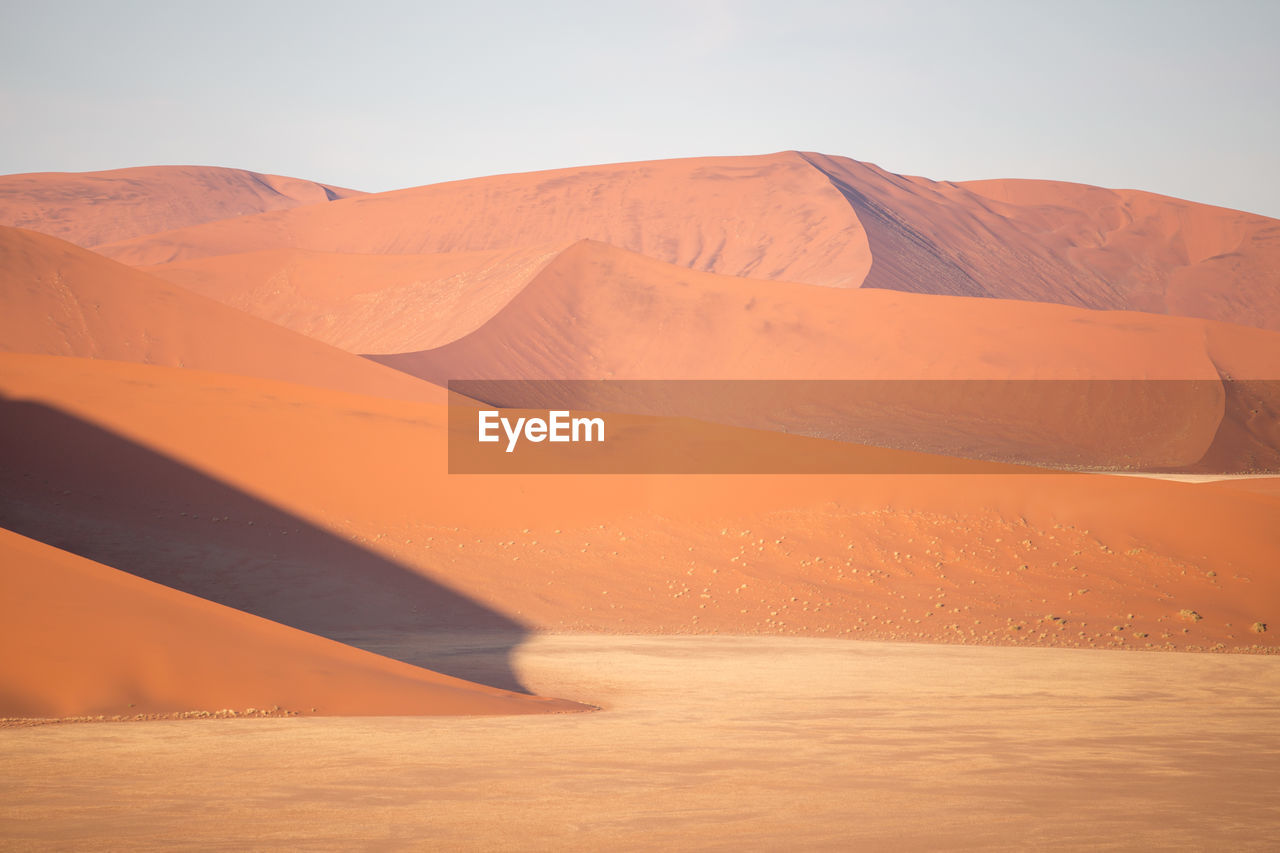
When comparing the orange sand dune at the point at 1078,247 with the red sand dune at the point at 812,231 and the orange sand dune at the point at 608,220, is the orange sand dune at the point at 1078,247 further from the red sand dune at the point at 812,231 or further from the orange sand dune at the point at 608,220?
the orange sand dune at the point at 608,220

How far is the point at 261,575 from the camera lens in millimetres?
18062

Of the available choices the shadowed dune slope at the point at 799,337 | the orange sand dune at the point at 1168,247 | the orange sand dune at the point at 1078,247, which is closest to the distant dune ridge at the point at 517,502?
the shadowed dune slope at the point at 799,337

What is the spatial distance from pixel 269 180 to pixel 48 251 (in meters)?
124

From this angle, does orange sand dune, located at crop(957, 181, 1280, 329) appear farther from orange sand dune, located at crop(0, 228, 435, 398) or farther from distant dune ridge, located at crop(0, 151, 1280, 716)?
orange sand dune, located at crop(0, 228, 435, 398)

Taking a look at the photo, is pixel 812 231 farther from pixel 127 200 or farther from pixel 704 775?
pixel 704 775

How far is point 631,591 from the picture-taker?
18906 millimetres

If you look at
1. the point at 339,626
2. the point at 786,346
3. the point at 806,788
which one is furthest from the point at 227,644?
the point at 786,346

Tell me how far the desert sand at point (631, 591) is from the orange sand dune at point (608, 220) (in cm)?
3822

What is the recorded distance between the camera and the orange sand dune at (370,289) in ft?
178

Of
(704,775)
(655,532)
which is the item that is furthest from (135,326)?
(704,775)

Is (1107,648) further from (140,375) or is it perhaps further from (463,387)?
(463,387)

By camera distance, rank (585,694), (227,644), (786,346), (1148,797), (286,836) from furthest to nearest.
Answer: (786,346) → (585,694) → (227,644) → (1148,797) → (286,836)

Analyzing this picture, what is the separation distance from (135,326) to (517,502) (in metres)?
16.3

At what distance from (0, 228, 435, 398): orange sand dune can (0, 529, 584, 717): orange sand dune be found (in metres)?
22.1
